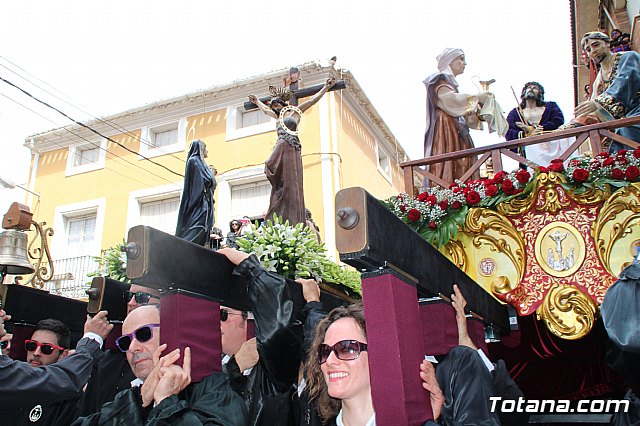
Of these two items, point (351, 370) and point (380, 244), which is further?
point (351, 370)

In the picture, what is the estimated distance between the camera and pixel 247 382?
3299 mm

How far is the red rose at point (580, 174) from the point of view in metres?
4.66

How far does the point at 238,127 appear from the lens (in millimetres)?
16516

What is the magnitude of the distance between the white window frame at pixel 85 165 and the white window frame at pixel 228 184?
4658mm

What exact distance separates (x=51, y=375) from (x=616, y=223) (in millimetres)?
4350

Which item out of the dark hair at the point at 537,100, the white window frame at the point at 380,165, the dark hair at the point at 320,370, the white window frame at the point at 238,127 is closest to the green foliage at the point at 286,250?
the dark hair at the point at 320,370

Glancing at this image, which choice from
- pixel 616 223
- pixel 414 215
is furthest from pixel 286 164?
pixel 616 223

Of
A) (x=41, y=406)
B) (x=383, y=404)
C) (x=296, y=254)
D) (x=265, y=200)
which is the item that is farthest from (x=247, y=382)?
(x=265, y=200)

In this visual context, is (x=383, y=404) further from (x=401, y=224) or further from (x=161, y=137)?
(x=161, y=137)

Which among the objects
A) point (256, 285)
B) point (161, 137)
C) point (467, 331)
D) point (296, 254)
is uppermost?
point (161, 137)

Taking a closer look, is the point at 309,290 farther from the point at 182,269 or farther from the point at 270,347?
the point at 182,269

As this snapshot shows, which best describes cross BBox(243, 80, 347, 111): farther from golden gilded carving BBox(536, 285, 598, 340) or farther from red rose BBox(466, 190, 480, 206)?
golden gilded carving BBox(536, 285, 598, 340)

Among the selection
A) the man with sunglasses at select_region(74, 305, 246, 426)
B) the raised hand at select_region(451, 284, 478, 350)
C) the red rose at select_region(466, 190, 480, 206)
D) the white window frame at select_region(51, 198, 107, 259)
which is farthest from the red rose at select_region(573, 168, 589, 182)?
the white window frame at select_region(51, 198, 107, 259)

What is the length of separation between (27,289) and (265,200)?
432 inches
